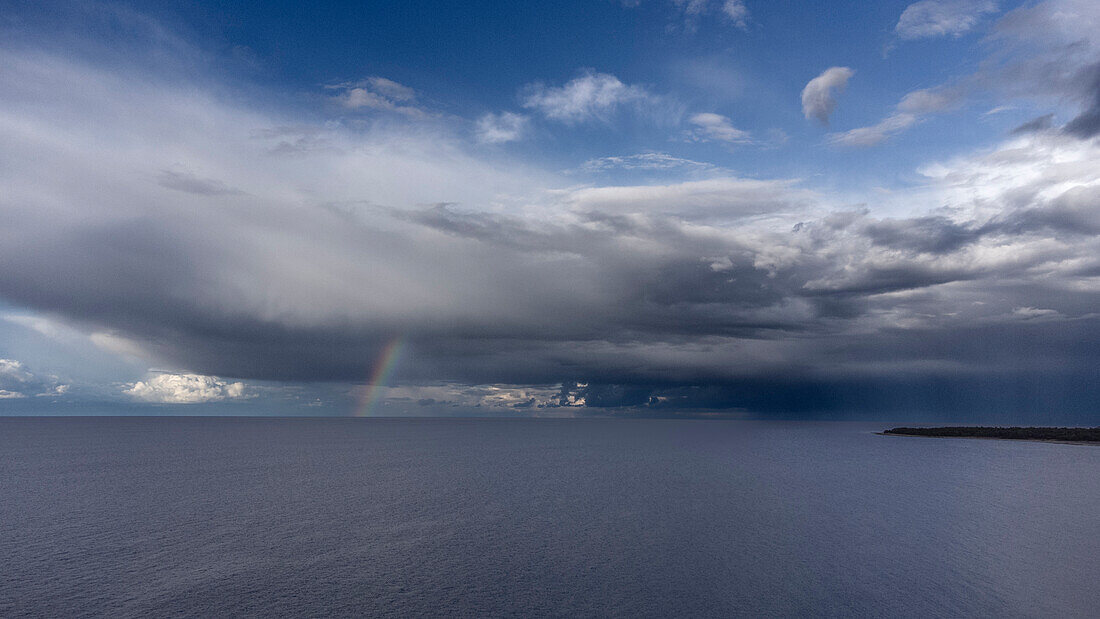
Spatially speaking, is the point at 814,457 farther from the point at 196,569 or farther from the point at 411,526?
the point at 196,569

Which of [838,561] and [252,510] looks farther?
[252,510]

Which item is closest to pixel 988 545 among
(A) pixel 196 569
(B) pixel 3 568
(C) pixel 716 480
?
(C) pixel 716 480

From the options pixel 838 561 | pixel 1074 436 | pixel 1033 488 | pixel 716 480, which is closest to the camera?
pixel 838 561

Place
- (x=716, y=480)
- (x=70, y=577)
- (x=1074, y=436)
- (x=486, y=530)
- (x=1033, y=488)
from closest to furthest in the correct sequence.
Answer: (x=70, y=577) < (x=486, y=530) < (x=1033, y=488) < (x=716, y=480) < (x=1074, y=436)

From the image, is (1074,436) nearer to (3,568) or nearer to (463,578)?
(463,578)

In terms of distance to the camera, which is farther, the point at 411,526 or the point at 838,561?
the point at 411,526

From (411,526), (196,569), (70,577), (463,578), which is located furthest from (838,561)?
(70,577)
